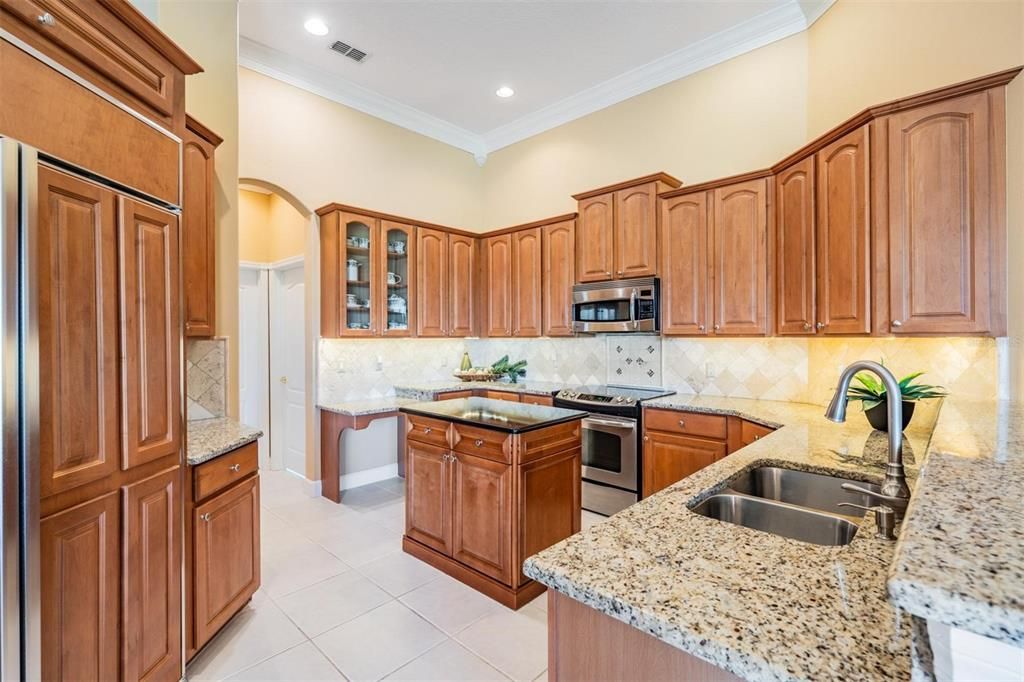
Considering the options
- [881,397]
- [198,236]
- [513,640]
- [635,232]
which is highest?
[635,232]

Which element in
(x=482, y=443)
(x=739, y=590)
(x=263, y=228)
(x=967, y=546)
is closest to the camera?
(x=967, y=546)

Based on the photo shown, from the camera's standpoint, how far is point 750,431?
→ 3.10 meters

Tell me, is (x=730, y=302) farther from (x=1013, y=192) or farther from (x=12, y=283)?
(x=12, y=283)

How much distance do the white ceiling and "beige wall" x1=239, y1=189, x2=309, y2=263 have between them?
1424 mm

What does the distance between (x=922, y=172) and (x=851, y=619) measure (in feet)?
8.58

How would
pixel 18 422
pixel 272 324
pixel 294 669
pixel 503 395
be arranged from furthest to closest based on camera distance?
pixel 272 324
pixel 503 395
pixel 294 669
pixel 18 422

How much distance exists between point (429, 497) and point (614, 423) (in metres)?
1.56

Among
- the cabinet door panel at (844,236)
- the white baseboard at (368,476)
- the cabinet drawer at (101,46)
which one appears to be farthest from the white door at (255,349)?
the cabinet door panel at (844,236)

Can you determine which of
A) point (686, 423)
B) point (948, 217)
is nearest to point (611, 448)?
point (686, 423)

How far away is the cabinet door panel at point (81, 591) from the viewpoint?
136cm

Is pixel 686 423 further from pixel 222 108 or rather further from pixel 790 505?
pixel 222 108

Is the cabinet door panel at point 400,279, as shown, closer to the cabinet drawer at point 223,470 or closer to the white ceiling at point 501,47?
the white ceiling at point 501,47

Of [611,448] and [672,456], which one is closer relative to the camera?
[672,456]

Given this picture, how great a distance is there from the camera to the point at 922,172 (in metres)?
2.43
